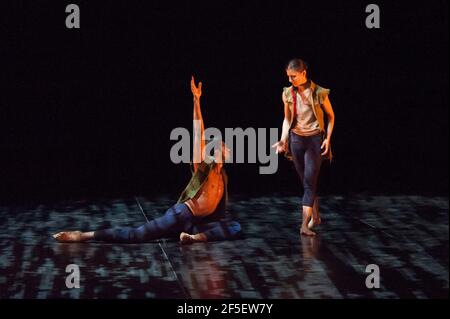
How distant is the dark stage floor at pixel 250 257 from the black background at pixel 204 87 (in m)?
1.69

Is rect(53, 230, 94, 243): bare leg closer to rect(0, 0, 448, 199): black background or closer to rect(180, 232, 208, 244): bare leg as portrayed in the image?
rect(180, 232, 208, 244): bare leg

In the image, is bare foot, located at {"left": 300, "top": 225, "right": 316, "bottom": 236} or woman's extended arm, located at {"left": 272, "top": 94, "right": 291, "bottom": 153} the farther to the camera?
bare foot, located at {"left": 300, "top": 225, "right": 316, "bottom": 236}

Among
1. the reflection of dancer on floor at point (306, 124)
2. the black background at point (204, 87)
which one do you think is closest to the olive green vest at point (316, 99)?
the reflection of dancer on floor at point (306, 124)

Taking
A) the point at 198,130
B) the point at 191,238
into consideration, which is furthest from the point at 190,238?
the point at 198,130

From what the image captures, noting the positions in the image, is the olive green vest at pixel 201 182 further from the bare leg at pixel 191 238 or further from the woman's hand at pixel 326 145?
the woman's hand at pixel 326 145

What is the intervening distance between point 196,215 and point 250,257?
651 mm

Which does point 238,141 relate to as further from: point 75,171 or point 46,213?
point 46,213

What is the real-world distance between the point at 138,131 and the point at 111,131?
0.30 m

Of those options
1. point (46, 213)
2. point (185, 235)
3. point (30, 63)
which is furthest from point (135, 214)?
point (30, 63)

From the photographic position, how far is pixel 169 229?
7.53 metres

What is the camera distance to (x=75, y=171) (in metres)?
11.8

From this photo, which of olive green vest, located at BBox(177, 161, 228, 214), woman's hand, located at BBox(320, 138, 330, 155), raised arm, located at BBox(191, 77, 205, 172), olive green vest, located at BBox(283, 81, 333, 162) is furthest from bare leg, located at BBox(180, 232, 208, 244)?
woman's hand, located at BBox(320, 138, 330, 155)

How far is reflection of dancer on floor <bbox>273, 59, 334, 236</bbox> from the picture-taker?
7641mm

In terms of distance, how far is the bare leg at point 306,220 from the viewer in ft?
25.6
